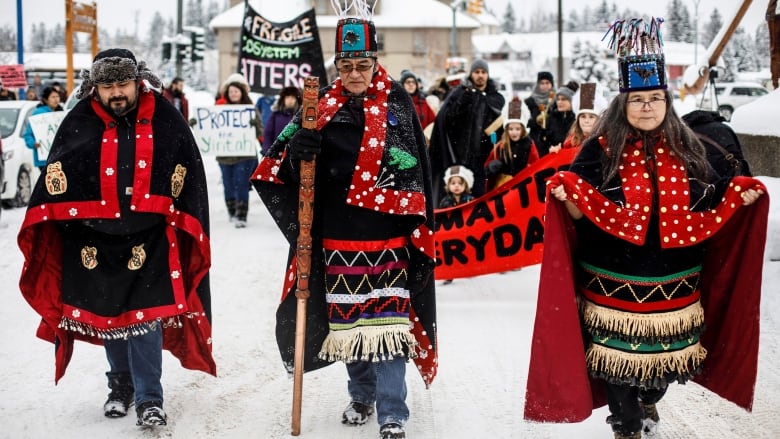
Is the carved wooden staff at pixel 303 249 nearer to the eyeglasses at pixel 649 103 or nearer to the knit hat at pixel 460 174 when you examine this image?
the eyeglasses at pixel 649 103

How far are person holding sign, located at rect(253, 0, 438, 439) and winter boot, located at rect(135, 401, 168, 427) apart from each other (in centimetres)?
85

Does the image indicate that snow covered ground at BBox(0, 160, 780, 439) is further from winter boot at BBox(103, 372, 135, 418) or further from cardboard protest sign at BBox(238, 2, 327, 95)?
cardboard protest sign at BBox(238, 2, 327, 95)

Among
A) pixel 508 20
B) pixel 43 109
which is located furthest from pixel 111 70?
pixel 508 20

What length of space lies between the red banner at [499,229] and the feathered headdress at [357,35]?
3333mm

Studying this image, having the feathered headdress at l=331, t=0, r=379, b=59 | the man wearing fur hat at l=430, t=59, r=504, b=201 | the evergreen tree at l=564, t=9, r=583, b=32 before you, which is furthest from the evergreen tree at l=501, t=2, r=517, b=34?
the feathered headdress at l=331, t=0, r=379, b=59

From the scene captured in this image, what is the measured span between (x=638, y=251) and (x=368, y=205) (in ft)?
4.11

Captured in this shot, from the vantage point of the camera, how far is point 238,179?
12188mm

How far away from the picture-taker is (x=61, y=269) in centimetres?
478

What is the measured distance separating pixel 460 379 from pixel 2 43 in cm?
3890

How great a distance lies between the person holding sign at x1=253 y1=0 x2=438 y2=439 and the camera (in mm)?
4461

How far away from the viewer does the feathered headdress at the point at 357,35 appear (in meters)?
4.48

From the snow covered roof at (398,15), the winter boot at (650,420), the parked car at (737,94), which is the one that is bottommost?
the winter boot at (650,420)

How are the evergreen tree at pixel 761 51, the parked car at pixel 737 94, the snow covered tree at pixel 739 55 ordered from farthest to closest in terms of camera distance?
the evergreen tree at pixel 761 51
the snow covered tree at pixel 739 55
the parked car at pixel 737 94

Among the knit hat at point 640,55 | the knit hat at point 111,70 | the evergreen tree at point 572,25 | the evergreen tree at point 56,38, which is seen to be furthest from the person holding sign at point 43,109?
the evergreen tree at point 572,25
